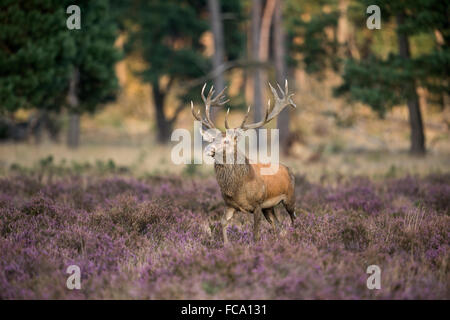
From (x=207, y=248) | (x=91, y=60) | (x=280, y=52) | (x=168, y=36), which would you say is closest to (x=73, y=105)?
(x=91, y=60)

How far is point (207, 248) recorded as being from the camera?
5.48 m

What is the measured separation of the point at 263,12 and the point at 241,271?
879 inches

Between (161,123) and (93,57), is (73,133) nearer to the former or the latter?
(161,123)

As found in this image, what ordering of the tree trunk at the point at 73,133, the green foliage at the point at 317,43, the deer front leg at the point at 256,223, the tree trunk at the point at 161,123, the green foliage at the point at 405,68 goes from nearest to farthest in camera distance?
the deer front leg at the point at 256,223 → the green foliage at the point at 405,68 → the green foliage at the point at 317,43 → the tree trunk at the point at 73,133 → the tree trunk at the point at 161,123

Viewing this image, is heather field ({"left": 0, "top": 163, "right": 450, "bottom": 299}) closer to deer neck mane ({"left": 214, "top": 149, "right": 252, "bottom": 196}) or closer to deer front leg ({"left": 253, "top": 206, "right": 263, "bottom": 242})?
deer front leg ({"left": 253, "top": 206, "right": 263, "bottom": 242})

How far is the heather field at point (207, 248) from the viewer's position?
4375mm

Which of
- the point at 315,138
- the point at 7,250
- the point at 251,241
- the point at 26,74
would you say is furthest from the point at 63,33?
the point at 315,138

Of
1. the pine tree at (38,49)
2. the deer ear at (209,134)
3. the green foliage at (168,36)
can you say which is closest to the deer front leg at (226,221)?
the deer ear at (209,134)

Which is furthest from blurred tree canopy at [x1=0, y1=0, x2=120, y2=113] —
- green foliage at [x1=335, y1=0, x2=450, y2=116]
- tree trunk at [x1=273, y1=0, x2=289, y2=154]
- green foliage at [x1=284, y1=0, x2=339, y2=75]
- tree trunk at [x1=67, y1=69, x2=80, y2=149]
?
green foliage at [x1=335, y1=0, x2=450, y2=116]

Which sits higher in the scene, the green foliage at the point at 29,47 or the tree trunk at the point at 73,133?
the green foliage at the point at 29,47

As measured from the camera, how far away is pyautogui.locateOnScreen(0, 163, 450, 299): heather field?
438 centimetres

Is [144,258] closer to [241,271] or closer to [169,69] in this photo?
[241,271]

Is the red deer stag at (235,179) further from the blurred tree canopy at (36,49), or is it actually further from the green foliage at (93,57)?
the green foliage at (93,57)

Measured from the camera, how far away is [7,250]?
17.2 feet
